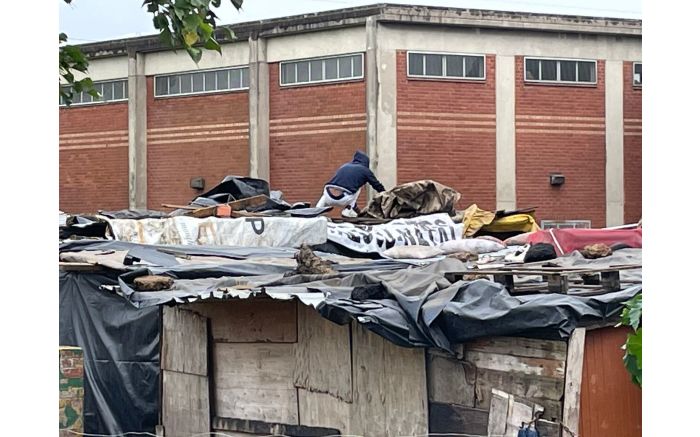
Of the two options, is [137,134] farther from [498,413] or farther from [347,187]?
[498,413]

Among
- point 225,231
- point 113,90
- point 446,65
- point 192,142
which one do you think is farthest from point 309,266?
point 113,90

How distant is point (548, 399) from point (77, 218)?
714 cm

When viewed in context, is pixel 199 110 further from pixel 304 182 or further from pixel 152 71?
pixel 304 182

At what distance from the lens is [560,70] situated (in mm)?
22812

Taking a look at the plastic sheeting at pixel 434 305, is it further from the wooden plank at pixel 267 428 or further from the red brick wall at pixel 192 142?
the red brick wall at pixel 192 142

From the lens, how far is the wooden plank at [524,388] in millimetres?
6379

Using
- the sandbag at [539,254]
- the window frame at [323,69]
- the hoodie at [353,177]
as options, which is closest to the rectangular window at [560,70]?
the window frame at [323,69]

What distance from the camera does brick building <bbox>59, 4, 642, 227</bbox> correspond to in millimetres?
21938

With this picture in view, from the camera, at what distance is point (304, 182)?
22.8 metres

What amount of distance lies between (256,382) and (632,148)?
17039 millimetres

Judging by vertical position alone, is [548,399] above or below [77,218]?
below

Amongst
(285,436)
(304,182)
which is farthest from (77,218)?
(304,182)

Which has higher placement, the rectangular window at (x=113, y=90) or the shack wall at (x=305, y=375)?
the rectangular window at (x=113, y=90)

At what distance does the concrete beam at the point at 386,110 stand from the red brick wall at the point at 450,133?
0.45 feet
